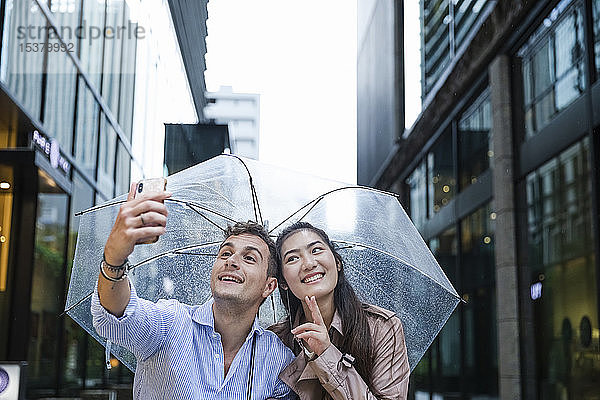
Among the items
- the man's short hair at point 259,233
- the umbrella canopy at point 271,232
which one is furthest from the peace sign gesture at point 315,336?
the umbrella canopy at point 271,232

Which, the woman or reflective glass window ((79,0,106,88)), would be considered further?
reflective glass window ((79,0,106,88))

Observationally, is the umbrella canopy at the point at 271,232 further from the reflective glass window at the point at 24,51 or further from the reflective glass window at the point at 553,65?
the reflective glass window at the point at 553,65

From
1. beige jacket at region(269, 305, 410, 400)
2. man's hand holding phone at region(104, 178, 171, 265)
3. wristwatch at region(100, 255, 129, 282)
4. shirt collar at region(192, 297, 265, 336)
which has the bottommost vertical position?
beige jacket at region(269, 305, 410, 400)

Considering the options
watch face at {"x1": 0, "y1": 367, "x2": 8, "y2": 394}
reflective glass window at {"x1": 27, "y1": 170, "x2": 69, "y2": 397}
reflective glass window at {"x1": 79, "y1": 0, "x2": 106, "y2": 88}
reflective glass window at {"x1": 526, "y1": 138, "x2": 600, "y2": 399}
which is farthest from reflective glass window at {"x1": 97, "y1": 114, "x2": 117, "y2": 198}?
reflective glass window at {"x1": 526, "y1": 138, "x2": 600, "y2": 399}

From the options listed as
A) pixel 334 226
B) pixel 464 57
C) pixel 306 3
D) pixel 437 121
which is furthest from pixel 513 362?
pixel 334 226

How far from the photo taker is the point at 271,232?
11.8 feet

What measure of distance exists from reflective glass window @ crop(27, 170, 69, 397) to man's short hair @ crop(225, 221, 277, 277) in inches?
120

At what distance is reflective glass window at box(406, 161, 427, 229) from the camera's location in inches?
253

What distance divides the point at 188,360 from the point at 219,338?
0.14m

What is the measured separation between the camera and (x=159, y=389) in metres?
3.18

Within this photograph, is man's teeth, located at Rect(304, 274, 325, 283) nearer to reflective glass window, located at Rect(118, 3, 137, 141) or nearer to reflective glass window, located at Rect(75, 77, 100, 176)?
reflective glass window, located at Rect(118, 3, 137, 141)

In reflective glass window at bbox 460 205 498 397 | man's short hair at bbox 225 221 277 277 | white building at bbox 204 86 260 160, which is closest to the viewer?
man's short hair at bbox 225 221 277 277

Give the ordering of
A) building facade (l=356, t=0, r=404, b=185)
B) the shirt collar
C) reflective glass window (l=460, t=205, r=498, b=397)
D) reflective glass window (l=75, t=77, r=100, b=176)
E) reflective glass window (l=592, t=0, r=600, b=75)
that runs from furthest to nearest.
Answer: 1. reflective glass window (l=460, t=205, r=498, b=397)
2. reflective glass window (l=592, t=0, r=600, b=75)
3. reflective glass window (l=75, t=77, r=100, b=176)
4. building facade (l=356, t=0, r=404, b=185)
5. the shirt collar

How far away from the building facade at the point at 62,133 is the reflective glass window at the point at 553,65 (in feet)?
10.2
